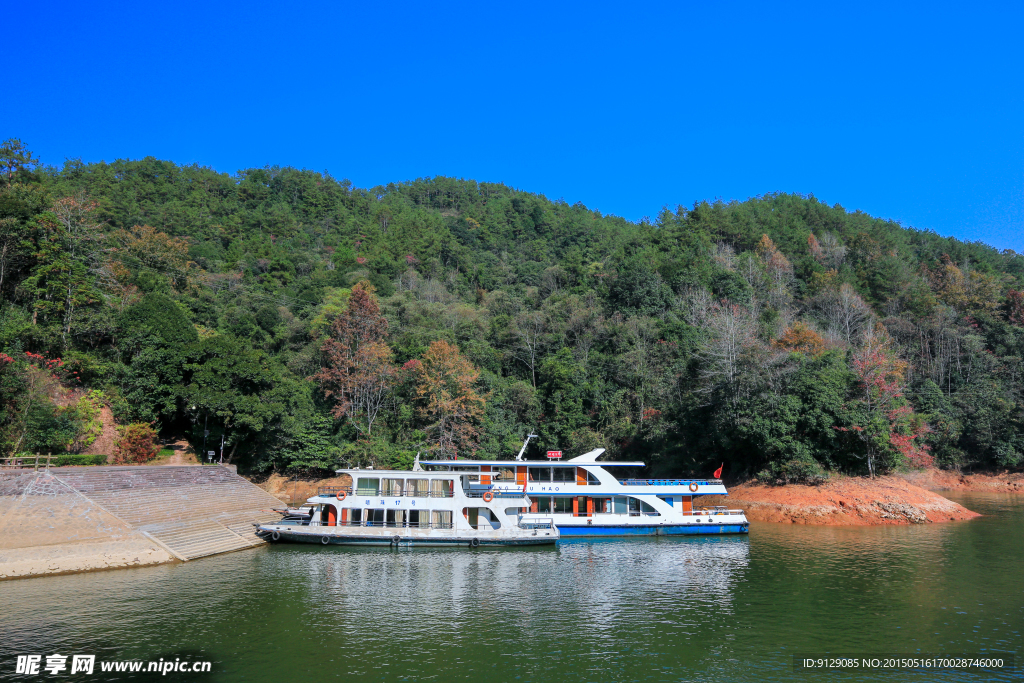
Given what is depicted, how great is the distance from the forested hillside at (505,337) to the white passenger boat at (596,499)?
11529mm

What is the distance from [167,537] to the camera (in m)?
29.2

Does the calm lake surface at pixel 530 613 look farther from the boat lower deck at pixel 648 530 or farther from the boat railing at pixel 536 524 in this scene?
the boat lower deck at pixel 648 530

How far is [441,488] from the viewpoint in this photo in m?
34.6

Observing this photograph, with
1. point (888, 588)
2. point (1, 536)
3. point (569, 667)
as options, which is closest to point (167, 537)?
point (1, 536)

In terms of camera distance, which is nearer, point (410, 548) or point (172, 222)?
point (410, 548)

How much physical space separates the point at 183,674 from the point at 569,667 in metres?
10.7

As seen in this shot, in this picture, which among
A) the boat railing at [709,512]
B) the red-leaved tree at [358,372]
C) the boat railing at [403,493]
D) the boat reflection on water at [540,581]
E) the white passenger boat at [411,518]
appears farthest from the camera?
the red-leaved tree at [358,372]

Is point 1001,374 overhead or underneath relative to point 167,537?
overhead

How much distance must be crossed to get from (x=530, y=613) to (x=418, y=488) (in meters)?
14.0

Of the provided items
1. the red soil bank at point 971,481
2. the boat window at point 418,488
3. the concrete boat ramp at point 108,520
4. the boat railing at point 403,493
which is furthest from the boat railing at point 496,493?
the red soil bank at point 971,481

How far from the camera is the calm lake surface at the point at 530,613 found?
17406 millimetres

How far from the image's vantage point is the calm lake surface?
685 inches

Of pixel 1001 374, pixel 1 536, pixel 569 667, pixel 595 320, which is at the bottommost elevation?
pixel 569 667

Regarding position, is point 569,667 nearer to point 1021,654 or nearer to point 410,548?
point 1021,654
